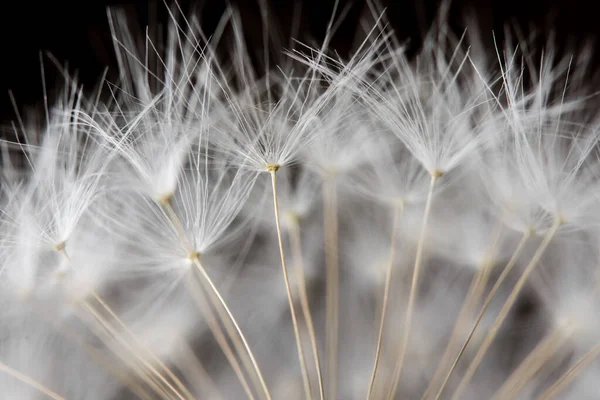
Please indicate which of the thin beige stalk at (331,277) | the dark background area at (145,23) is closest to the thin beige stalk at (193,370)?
the thin beige stalk at (331,277)

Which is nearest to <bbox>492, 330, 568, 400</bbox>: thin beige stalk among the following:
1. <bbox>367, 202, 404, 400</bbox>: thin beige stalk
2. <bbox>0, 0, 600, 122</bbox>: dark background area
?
<bbox>367, 202, 404, 400</bbox>: thin beige stalk

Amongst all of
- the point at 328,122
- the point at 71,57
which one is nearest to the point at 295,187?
the point at 328,122

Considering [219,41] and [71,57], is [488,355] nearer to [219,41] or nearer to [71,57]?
[219,41]

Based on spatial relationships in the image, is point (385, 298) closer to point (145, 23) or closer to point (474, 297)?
point (474, 297)

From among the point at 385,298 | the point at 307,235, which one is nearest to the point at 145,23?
the point at 307,235

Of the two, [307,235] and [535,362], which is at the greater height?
[307,235]

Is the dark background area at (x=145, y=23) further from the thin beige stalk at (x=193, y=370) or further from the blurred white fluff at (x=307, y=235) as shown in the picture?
the thin beige stalk at (x=193, y=370)

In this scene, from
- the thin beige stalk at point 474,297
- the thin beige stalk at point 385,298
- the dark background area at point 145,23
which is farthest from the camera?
the dark background area at point 145,23
